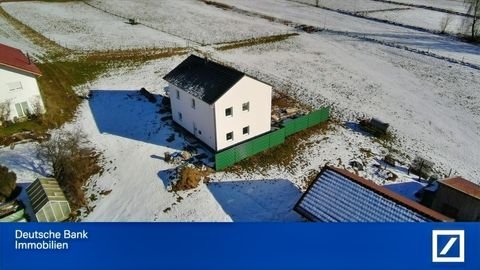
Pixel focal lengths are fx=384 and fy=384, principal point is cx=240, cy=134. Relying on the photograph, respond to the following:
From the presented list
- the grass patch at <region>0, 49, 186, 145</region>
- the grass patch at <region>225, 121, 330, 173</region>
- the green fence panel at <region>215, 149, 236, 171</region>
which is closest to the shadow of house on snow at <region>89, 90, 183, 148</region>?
the grass patch at <region>0, 49, 186, 145</region>

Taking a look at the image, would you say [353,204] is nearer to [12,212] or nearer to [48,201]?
[48,201]

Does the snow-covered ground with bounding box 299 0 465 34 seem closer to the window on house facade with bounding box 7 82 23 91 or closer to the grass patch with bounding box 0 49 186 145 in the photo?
the grass patch with bounding box 0 49 186 145

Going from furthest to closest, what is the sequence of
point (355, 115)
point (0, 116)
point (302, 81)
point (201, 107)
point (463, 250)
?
point (302, 81) → point (355, 115) → point (0, 116) → point (201, 107) → point (463, 250)

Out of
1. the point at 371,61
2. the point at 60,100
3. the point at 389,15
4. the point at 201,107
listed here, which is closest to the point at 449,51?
the point at 371,61

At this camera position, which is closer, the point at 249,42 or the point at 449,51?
the point at 449,51

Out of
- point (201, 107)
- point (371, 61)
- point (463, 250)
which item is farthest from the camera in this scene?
point (371, 61)

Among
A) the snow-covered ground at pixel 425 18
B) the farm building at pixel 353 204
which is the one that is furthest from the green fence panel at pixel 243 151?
the snow-covered ground at pixel 425 18

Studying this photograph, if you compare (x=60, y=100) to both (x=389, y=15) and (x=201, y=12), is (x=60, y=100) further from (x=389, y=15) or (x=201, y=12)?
(x=389, y=15)

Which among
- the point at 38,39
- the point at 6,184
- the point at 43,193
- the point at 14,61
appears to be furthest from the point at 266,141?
the point at 38,39
